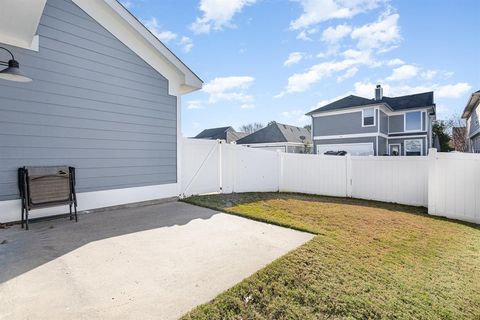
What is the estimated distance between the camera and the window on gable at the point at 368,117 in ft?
67.2

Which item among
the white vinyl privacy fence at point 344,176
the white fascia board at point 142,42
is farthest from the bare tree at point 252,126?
the white fascia board at point 142,42

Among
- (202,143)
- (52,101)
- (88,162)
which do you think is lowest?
(88,162)

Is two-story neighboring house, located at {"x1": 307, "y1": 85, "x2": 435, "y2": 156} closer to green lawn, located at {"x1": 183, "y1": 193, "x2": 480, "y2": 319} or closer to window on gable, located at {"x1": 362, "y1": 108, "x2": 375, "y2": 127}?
window on gable, located at {"x1": 362, "y1": 108, "x2": 375, "y2": 127}

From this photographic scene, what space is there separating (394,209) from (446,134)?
3339 centimetres

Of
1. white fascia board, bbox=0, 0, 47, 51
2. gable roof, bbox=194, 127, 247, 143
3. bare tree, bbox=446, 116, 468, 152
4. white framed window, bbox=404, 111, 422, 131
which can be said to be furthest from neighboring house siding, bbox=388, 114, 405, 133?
white fascia board, bbox=0, 0, 47, 51

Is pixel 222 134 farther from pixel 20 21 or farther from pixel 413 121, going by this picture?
pixel 20 21

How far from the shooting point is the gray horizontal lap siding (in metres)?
4.66

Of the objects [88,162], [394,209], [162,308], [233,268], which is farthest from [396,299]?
[88,162]

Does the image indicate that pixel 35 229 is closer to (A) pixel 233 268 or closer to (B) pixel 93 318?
(B) pixel 93 318

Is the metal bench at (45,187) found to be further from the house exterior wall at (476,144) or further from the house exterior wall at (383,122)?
the house exterior wall at (476,144)

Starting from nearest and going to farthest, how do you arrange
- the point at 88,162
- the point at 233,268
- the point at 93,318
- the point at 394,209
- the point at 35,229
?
the point at 93,318
the point at 233,268
the point at 35,229
the point at 88,162
the point at 394,209

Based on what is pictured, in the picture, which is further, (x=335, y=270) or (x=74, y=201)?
(x=74, y=201)

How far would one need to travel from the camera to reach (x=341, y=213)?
609 cm

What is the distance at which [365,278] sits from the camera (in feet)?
9.77
